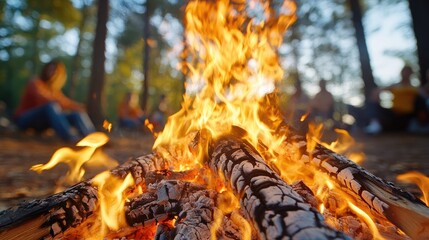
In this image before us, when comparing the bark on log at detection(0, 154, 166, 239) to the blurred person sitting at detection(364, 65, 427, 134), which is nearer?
the bark on log at detection(0, 154, 166, 239)

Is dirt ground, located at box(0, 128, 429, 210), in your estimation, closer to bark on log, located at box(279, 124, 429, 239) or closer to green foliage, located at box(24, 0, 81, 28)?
bark on log, located at box(279, 124, 429, 239)

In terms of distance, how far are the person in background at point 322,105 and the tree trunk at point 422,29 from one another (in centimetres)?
298

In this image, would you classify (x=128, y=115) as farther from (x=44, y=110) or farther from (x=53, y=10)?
(x=44, y=110)

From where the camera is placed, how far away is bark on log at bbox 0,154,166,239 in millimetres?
1730

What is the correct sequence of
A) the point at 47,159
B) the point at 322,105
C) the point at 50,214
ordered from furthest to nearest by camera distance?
the point at 322,105, the point at 47,159, the point at 50,214

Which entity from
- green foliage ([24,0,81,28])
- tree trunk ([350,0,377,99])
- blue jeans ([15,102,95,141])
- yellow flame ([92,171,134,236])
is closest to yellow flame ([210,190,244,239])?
yellow flame ([92,171,134,236])

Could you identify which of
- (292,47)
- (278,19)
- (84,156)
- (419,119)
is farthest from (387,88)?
(292,47)

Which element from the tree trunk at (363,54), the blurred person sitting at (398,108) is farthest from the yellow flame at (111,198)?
the tree trunk at (363,54)

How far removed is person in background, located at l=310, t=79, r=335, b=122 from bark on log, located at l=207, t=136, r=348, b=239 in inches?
408


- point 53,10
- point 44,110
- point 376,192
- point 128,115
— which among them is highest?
point 53,10

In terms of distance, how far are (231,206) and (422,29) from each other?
34.8ft

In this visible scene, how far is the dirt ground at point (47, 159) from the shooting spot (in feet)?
12.6

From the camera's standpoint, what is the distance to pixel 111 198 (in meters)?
2.22

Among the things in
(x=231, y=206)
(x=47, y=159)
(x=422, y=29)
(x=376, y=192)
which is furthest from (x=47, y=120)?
(x=422, y=29)
